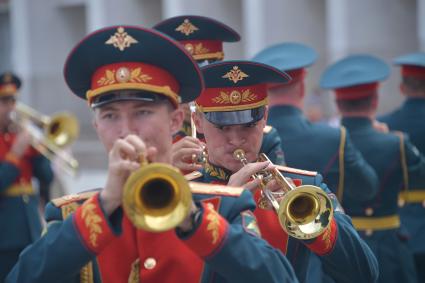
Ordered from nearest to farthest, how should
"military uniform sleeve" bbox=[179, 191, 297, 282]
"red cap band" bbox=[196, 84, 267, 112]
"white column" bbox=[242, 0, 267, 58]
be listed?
"military uniform sleeve" bbox=[179, 191, 297, 282], "red cap band" bbox=[196, 84, 267, 112], "white column" bbox=[242, 0, 267, 58]

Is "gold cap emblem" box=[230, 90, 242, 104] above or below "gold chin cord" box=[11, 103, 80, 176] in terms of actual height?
above

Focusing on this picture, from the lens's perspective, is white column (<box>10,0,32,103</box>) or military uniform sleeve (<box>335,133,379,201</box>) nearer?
military uniform sleeve (<box>335,133,379,201</box>)

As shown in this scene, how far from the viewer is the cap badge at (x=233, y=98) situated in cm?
392

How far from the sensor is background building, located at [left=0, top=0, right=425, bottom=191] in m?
14.7

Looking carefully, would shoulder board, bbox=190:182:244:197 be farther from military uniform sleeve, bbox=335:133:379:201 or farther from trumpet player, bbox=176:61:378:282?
military uniform sleeve, bbox=335:133:379:201

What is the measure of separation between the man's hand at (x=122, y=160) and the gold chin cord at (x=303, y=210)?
94 centimetres

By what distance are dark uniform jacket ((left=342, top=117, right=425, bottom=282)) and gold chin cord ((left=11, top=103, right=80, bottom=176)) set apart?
3331mm

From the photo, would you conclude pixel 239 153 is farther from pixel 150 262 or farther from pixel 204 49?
pixel 204 49

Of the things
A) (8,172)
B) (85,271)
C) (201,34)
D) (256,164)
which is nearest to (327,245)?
(256,164)

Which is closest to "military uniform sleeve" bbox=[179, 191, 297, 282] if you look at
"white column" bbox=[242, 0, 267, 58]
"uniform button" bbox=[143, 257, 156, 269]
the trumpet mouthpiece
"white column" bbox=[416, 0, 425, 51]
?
"uniform button" bbox=[143, 257, 156, 269]

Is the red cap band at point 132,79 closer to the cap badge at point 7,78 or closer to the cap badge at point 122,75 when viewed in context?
the cap badge at point 122,75

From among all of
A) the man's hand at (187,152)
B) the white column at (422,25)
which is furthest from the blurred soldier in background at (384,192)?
the white column at (422,25)

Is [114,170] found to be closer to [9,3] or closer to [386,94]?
[386,94]

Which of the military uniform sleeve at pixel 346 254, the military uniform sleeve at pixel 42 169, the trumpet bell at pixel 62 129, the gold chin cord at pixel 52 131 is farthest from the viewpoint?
the trumpet bell at pixel 62 129
